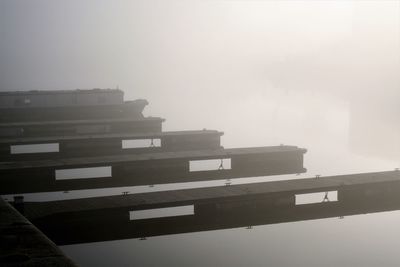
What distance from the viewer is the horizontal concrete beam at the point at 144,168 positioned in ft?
77.2

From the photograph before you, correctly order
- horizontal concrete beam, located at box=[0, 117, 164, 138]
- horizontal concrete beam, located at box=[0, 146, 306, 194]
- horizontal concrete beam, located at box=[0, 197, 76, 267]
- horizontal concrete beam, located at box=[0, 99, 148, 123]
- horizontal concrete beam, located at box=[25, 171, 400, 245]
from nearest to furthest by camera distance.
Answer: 1. horizontal concrete beam, located at box=[0, 197, 76, 267]
2. horizontal concrete beam, located at box=[25, 171, 400, 245]
3. horizontal concrete beam, located at box=[0, 146, 306, 194]
4. horizontal concrete beam, located at box=[0, 117, 164, 138]
5. horizontal concrete beam, located at box=[0, 99, 148, 123]

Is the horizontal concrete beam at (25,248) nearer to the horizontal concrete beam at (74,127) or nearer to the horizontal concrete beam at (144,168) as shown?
the horizontal concrete beam at (144,168)

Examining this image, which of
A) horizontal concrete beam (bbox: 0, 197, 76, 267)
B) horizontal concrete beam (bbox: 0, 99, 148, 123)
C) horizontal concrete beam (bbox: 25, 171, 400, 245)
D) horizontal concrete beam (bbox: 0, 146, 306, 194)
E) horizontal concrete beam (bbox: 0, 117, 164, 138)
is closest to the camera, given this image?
horizontal concrete beam (bbox: 0, 197, 76, 267)

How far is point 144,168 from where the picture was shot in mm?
25469

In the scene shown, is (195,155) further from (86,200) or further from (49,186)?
(86,200)

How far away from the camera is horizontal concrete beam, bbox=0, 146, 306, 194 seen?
23531 mm

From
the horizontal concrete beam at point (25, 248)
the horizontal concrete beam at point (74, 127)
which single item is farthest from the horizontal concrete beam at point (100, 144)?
the horizontal concrete beam at point (25, 248)

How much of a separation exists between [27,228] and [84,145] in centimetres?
2077

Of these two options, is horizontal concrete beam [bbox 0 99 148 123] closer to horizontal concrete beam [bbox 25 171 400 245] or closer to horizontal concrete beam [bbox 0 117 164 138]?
horizontal concrete beam [bbox 0 117 164 138]

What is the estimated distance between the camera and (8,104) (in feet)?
156

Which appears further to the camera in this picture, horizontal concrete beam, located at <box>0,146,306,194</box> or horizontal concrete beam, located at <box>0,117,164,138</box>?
horizontal concrete beam, located at <box>0,117,164,138</box>

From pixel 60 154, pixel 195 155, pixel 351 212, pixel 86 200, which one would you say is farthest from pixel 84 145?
pixel 351 212

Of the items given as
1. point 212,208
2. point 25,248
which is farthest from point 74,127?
point 25,248

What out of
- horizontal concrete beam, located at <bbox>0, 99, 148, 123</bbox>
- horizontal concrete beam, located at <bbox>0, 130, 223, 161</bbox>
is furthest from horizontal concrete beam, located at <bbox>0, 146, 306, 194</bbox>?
horizontal concrete beam, located at <bbox>0, 99, 148, 123</bbox>
